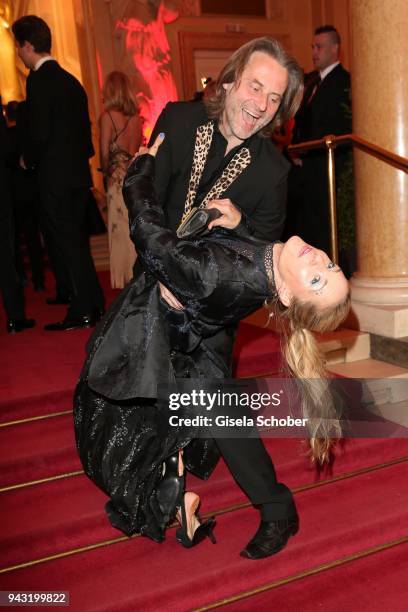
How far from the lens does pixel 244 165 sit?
7.55 ft

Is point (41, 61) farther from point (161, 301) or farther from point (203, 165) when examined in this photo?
point (161, 301)

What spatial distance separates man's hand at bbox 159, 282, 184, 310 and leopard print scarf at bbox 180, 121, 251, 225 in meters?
0.38

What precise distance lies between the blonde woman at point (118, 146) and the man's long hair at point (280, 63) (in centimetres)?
290

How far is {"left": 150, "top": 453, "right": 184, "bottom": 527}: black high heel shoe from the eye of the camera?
221 cm

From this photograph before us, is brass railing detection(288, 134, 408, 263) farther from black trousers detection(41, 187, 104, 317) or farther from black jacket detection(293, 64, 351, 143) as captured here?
black trousers detection(41, 187, 104, 317)

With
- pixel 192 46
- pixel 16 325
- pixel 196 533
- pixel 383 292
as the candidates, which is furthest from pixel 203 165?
pixel 192 46

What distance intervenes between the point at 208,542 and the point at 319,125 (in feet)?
10.9

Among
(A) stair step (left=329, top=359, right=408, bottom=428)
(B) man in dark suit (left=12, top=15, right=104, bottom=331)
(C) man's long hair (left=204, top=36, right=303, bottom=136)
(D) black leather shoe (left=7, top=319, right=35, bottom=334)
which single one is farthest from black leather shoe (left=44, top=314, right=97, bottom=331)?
(C) man's long hair (left=204, top=36, right=303, bottom=136)

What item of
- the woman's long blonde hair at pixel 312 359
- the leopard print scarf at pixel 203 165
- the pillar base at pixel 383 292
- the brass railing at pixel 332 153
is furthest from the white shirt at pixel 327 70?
the woman's long blonde hair at pixel 312 359

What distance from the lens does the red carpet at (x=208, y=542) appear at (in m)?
2.24

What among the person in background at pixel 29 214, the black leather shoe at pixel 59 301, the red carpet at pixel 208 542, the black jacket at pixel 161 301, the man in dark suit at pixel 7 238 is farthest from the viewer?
the person in background at pixel 29 214

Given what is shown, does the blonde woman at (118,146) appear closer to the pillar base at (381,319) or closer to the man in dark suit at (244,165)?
the pillar base at (381,319)

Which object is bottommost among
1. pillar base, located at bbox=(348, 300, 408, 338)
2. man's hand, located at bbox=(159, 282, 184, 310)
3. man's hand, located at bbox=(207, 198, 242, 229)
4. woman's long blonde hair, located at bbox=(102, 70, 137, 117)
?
pillar base, located at bbox=(348, 300, 408, 338)

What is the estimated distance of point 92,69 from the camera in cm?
862
